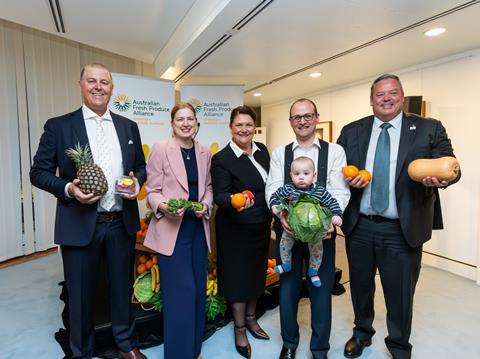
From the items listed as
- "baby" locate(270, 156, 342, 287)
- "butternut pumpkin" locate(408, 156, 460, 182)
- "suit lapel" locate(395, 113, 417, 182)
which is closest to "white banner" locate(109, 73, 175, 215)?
"baby" locate(270, 156, 342, 287)

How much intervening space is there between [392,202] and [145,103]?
11.0ft

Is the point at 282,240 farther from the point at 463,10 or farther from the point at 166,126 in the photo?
the point at 166,126

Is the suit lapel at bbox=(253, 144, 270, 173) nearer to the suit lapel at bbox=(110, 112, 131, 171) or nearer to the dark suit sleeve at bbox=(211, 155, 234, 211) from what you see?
the dark suit sleeve at bbox=(211, 155, 234, 211)

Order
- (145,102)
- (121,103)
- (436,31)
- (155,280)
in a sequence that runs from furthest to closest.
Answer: (145,102) → (121,103) → (436,31) → (155,280)

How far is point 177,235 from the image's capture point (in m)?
1.93

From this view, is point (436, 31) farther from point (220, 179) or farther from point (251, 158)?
point (220, 179)

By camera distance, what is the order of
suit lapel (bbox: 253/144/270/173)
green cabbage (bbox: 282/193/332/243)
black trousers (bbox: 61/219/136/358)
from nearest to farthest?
green cabbage (bbox: 282/193/332/243)
black trousers (bbox: 61/219/136/358)
suit lapel (bbox: 253/144/270/173)

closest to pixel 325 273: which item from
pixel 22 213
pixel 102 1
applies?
pixel 102 1

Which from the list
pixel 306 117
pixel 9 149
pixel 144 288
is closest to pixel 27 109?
pixel 9 149

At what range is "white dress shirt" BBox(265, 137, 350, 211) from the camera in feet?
6.35

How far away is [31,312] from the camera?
117 inches

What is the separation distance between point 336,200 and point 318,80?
3.88m

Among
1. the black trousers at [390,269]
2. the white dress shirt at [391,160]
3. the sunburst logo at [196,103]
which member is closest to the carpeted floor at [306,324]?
the black trousers at [390,269]

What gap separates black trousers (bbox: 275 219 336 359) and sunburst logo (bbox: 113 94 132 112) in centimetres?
291
